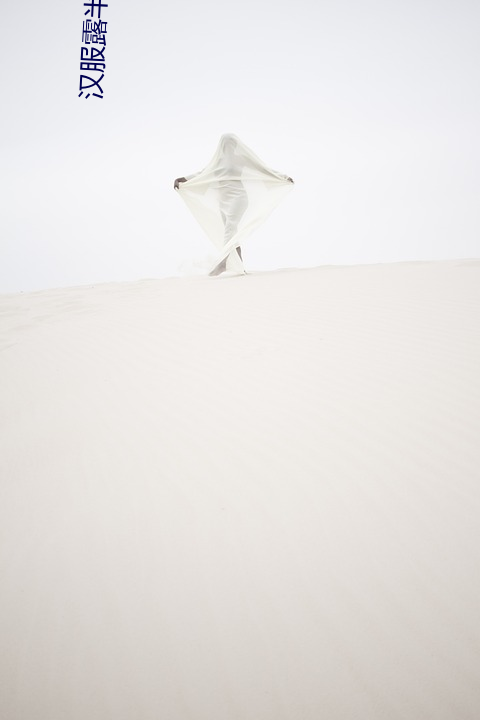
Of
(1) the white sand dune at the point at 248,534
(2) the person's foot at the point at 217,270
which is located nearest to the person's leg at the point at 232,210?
(2) the person's foot at the point at 217,270

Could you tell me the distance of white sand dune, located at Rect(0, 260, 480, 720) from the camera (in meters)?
1.13

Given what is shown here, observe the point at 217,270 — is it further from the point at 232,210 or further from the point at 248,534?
the point at 248,534

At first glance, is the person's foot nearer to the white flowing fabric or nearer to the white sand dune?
the white flowing fabric

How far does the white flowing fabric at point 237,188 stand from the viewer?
6.45 meters

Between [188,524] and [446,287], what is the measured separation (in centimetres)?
348

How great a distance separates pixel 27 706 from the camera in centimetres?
110

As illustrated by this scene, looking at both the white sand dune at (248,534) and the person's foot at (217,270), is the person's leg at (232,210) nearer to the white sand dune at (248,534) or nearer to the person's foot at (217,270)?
the person's foot at (217,270)

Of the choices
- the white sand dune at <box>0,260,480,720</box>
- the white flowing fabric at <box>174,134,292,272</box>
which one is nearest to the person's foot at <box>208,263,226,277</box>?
the white flowing fabric at <box>174,134,292,272</box>

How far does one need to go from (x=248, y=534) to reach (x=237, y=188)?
5981 millimetres

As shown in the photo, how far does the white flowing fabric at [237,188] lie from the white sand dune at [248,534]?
12.9 ft

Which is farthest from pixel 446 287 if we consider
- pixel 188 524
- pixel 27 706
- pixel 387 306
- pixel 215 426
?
pixel 27 706

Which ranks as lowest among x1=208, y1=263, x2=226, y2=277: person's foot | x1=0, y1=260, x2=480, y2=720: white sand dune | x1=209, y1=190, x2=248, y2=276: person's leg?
x1=0, y1=260, x2=480, y2=720: white sand dune

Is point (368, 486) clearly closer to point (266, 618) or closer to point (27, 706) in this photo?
point (266, 618)

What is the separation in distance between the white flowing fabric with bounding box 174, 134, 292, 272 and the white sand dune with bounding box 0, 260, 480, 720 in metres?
3.93
